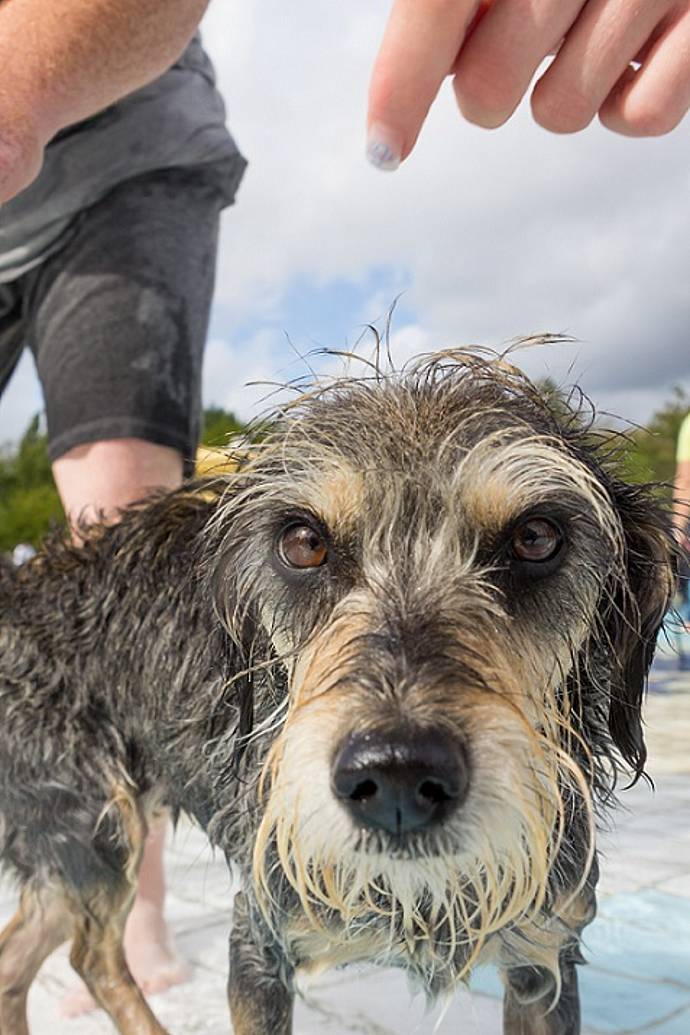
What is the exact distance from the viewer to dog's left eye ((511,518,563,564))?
263 centimetres

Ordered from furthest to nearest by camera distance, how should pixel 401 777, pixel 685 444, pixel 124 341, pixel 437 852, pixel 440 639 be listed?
pixel 685 444, pixel 124 341, pixel 440 639, pixel 437 852, pixel 401 777

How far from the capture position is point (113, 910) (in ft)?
11.4

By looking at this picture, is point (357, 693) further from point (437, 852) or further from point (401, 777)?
point (437, 852)

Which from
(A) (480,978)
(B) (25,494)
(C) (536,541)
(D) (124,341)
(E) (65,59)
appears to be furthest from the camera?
(B) (25,494)

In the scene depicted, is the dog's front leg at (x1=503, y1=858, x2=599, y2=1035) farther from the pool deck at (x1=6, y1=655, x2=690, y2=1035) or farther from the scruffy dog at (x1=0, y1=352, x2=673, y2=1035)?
the pool deck at (x1=6, y1=655, x2=690, y2=1035)

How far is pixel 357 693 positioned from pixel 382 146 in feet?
3.47

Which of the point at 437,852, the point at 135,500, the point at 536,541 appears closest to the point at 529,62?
the point at 536,541

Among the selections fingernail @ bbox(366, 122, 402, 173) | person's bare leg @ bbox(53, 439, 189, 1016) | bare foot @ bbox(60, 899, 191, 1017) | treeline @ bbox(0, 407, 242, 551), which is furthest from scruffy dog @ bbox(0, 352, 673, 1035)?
treeline @ bbox(0, 407, 242, 551)

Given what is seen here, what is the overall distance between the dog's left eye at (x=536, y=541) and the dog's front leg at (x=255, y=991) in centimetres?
126

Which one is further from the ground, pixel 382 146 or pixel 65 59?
pixel 65 59

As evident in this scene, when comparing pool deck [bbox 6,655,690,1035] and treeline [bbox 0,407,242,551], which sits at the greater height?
treeline [bbox 0,407,242,551]

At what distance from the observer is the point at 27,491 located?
74062 millimetres

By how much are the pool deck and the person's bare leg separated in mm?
102

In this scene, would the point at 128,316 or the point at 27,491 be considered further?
the point at 27,491
